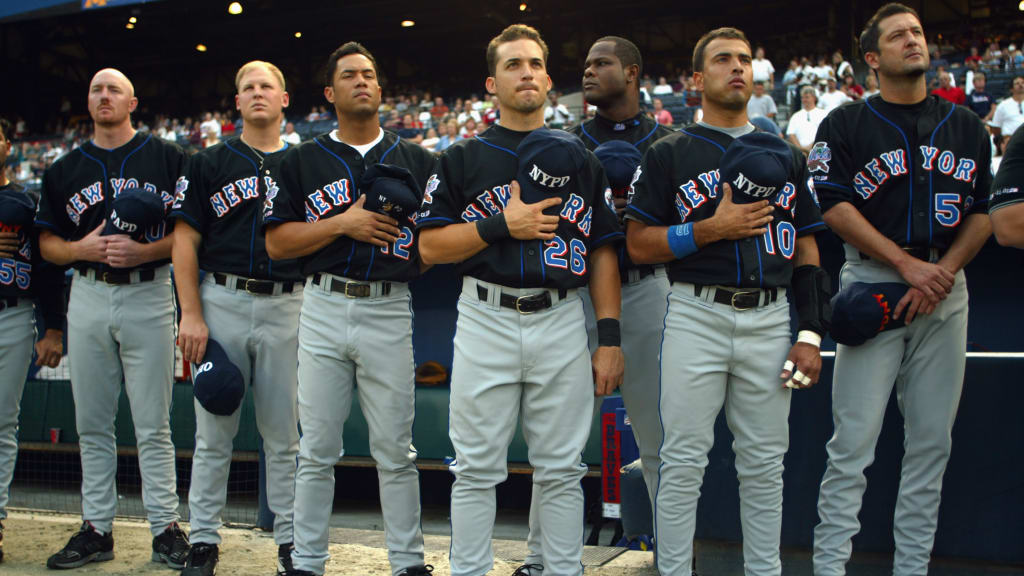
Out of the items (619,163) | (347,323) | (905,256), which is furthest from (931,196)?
(347,323)

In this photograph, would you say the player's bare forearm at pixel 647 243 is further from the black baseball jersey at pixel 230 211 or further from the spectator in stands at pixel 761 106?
the spectator in stands at pixel 761 106

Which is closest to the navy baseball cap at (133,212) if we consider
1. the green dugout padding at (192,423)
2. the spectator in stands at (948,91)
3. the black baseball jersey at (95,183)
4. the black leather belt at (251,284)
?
the black baseball jersey at (95,183)

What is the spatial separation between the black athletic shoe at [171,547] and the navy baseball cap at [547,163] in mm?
2274

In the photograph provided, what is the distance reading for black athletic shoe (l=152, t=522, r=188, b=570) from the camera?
3.88m

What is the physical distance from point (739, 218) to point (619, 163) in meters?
0.74

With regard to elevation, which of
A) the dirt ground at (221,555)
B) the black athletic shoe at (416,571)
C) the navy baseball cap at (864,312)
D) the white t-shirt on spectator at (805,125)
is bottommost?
the dirt ground at (221,555)

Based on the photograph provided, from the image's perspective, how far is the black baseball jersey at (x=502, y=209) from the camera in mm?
3029

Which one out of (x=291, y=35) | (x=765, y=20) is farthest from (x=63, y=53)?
(x=765, y=20)

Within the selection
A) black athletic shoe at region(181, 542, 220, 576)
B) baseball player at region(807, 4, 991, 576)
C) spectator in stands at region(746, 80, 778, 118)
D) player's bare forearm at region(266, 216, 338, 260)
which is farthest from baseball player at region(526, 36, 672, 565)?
spectator in stands at region(746, 80, 778, 118)

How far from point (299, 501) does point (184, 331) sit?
36.4 inches

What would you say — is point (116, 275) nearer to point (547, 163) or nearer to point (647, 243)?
point (547, 163)

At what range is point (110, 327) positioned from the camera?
3.97 meters

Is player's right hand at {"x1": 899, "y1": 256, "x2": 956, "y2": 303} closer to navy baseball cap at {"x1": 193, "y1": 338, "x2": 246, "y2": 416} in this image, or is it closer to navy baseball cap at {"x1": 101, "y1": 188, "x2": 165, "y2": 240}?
navy baseball cap at {"x1": 193, "y1": 338, "x2": 246, "y2": 416}

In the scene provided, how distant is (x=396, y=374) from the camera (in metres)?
3.43
